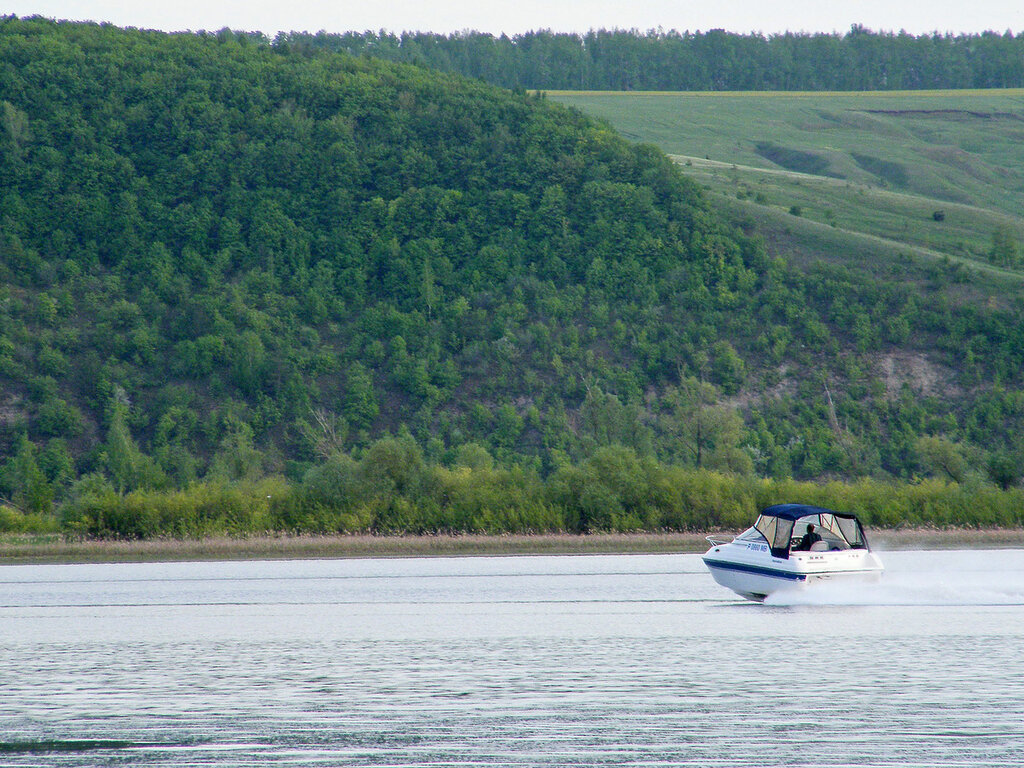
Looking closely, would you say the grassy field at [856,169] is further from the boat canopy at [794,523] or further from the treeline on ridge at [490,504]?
the boat canopy at [794,523]

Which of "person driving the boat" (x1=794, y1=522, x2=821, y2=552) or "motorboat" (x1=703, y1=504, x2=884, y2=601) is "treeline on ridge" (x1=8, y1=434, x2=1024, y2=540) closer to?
"motorboat" (x1=703, y1=504, x2=884, y2=601)

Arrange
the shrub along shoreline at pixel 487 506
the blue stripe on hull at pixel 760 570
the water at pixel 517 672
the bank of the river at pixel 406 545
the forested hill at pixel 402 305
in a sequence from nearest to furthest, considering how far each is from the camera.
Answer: the water at pixel 517 672, the blue stripe on hull at pixel 760 570, the bank of the river at pixel 406 545, the shrub along shoreline at pixel 487 506, the forested hill at pixel 402 305

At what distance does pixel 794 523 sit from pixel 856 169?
139107 millimetres

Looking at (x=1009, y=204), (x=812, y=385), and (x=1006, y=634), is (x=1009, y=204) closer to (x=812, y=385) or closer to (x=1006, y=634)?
(x=812, y=385)

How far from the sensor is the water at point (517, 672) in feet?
54.9

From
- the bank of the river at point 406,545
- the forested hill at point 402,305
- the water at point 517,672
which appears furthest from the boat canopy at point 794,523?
the forested hill at point 402,305

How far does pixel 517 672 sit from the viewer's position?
74.8ft

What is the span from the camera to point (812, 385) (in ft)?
275

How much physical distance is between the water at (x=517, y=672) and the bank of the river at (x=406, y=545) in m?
9.33

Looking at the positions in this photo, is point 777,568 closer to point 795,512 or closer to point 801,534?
point 801,534

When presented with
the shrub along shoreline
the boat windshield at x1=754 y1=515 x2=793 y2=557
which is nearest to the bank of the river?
the shrub along shoreline

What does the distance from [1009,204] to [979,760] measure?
153 metres

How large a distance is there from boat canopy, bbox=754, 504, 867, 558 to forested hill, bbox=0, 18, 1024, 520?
29.0 m

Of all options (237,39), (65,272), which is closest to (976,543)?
(65,272)
